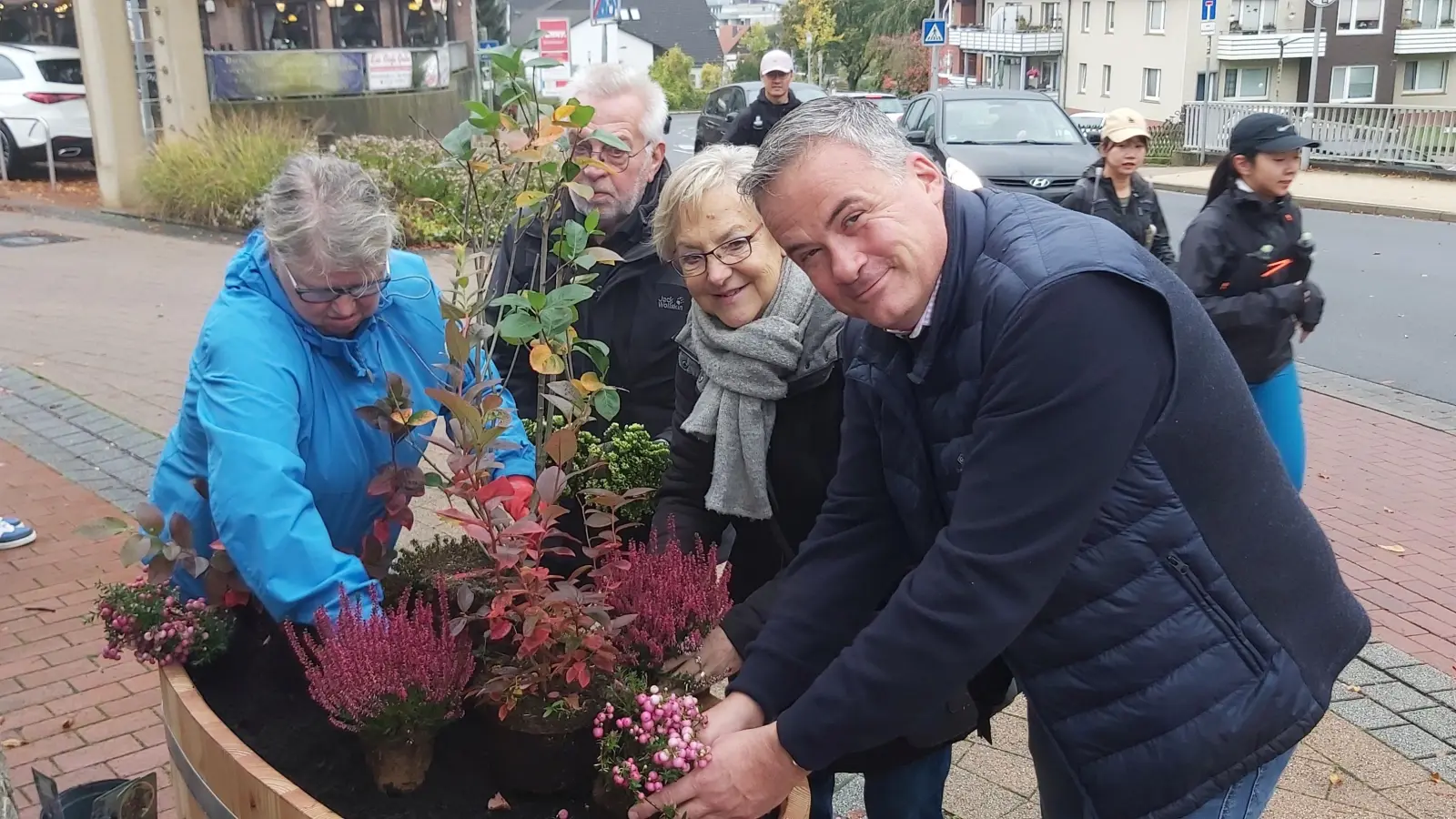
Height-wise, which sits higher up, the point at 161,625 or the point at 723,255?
the point at 723,255

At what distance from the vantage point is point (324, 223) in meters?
2.06

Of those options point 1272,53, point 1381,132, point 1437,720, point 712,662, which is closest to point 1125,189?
point 1437,720

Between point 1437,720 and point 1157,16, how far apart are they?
4042 centimetres

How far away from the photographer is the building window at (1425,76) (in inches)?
1505

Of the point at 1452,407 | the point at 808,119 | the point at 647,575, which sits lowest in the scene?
the point at 1452,407

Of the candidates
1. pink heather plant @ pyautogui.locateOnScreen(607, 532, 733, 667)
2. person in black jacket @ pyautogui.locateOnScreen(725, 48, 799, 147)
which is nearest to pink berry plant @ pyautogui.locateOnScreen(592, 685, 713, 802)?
pink heather plant @ pyautogui.locateOnScreen(607, 532, 733, 667)

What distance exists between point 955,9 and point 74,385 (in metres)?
55.9

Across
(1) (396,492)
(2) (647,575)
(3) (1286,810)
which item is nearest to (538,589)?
(2) (647,575)

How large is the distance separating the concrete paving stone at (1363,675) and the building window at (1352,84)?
1607 inches

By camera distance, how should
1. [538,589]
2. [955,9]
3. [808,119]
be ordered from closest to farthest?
[808,119], [538,589], [955,9]

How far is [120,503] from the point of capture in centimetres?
537

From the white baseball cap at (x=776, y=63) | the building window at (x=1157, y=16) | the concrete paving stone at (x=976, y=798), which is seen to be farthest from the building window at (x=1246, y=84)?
the concrete paving stone at (x=976, y=798)

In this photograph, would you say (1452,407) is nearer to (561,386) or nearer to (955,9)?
(561,386)

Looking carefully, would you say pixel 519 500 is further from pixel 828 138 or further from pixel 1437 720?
pixel 1437 720
